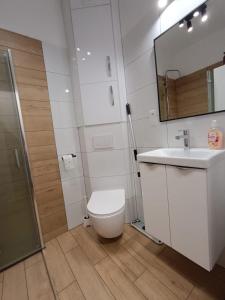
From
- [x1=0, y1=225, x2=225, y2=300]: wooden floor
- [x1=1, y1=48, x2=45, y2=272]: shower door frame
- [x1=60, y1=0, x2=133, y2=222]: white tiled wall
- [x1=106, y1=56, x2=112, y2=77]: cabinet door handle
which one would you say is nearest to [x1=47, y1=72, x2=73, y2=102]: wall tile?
[x1=60, y1=0, x2=133, y2=222]: white tiled wall

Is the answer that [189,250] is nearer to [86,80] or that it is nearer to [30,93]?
[86,80]

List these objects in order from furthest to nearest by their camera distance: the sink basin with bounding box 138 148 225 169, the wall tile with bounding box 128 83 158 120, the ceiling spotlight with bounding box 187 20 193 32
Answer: the wall tile with bounding box 128 83 158 120, the ceiling spotlight with bounding box 187 20 193 32, the sink basin with bounding box 138 148 225 169

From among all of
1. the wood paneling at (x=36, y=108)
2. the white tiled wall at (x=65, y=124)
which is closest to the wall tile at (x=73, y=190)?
the white tiled wall at (x=65, y=124)

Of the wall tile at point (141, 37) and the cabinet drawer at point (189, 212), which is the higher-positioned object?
the wall tile at point (141, 37)

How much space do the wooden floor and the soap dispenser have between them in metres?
0.94

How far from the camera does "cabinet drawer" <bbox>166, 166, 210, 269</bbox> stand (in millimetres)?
894

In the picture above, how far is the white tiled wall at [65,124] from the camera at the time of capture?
173 cm

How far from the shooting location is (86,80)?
67.5 inches

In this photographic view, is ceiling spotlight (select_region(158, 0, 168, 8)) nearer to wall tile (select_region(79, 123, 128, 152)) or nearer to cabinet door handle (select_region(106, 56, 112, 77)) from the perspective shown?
cabinet door handle (select_region(106, 56, 112, 77))

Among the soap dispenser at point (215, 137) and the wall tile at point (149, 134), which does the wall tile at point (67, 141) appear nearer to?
the wall tile at point (149, 134)

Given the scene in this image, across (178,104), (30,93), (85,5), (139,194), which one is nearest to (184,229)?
(139,194)

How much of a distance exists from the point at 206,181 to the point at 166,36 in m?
1.20

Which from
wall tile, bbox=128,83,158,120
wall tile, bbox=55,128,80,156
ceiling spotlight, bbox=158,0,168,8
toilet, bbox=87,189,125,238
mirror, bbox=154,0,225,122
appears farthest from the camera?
wall tile, bbox=55,128,80,156

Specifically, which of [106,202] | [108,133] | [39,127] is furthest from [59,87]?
[106,202]
